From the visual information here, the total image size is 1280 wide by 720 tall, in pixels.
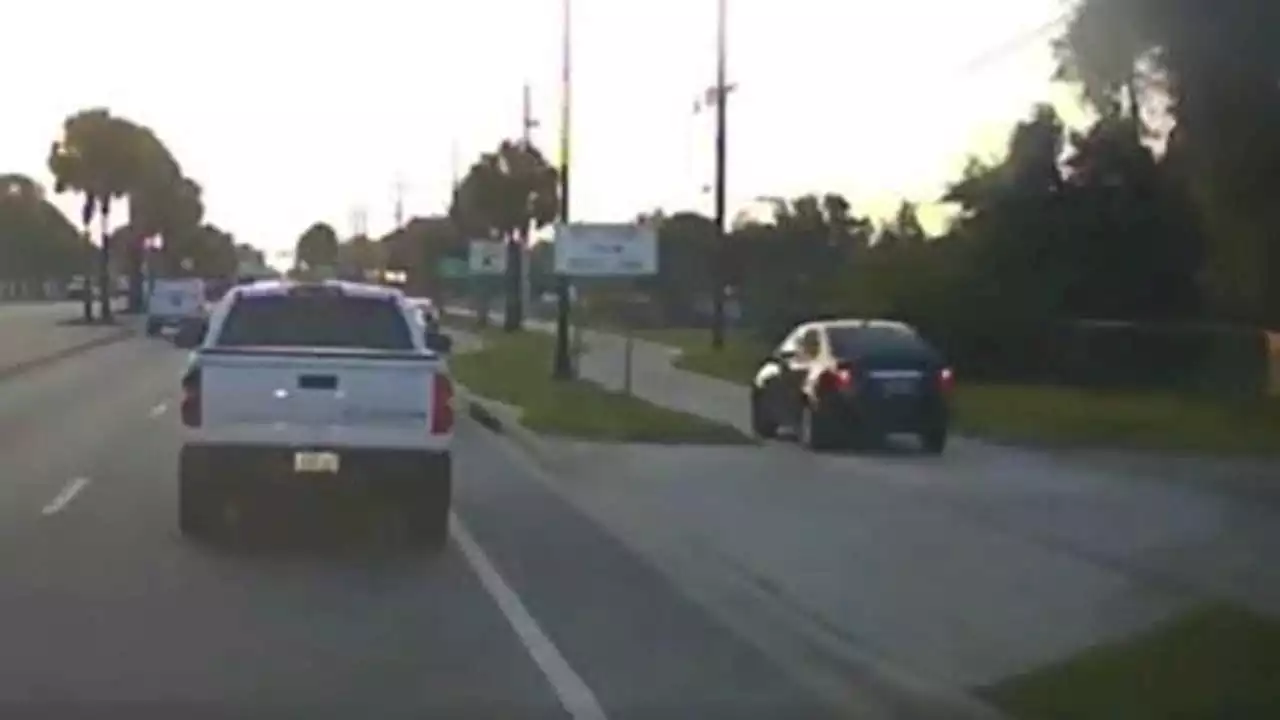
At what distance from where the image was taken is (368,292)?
20703 mm

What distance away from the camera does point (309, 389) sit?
62.1ft

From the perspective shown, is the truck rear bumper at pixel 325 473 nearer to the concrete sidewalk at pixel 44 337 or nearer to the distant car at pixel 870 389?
the distant car at pixel 870 389

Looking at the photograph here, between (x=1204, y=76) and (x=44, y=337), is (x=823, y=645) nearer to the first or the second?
(x=1204, y=76)

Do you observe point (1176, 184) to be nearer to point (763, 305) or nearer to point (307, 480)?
point (307, 480)

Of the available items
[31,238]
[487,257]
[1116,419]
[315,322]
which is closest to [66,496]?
[315,322]

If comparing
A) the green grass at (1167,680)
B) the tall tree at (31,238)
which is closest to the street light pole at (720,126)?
the green grass at (1167,680)

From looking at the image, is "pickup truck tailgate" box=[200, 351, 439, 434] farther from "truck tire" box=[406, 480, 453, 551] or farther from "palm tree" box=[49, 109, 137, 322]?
"palm tree" box=[49, 109, 137, 322]

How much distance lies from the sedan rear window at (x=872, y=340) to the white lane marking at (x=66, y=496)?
10183 millimetres

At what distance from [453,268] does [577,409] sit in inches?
2731

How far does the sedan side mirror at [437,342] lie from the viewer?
20.8m

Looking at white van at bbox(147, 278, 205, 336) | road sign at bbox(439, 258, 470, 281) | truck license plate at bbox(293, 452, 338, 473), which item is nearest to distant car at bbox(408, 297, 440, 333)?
truck license plate at bbox(293, 452, 338, 473)

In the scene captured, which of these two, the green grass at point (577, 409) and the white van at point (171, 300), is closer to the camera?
the green grass at point (577, 409)

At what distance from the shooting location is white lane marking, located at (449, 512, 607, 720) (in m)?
12.1

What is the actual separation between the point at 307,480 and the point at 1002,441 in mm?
16335
